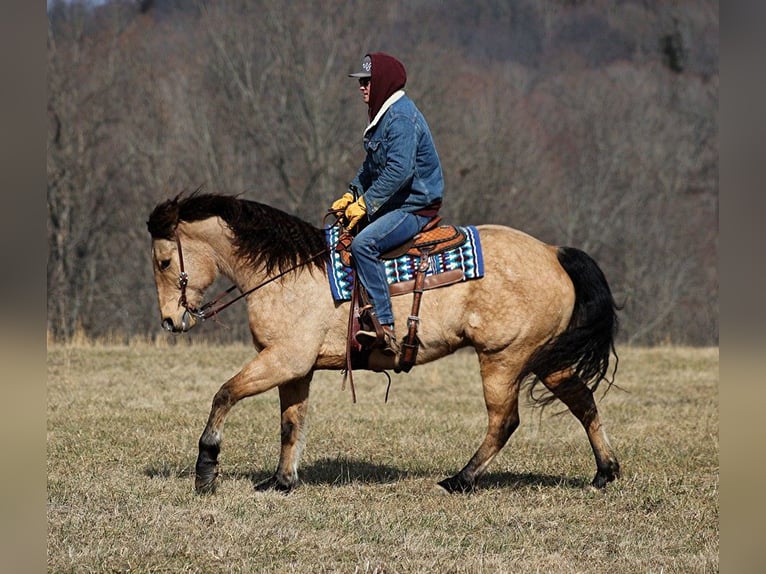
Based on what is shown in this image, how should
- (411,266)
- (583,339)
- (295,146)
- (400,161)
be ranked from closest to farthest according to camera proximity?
(400,161)
(411,266)
(583,339)
(295,146)

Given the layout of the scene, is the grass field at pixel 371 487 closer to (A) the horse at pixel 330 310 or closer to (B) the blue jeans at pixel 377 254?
(A) the horse at pixel 330 310

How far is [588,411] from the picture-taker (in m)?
7.36

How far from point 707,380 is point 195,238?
362 inches

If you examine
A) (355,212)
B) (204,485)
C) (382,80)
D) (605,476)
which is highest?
(382,80)

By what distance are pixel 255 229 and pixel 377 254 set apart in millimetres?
1011

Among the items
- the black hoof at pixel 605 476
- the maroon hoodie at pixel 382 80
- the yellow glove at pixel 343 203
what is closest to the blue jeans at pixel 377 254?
the yellow glove at pixel 343 203

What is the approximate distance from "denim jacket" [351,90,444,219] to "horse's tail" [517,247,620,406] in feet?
4.20

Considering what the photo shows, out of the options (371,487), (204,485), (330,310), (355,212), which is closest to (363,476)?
(371,487)

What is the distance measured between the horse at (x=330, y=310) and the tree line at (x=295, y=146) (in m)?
22.7

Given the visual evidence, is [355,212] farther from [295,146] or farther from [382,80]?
[295,146]

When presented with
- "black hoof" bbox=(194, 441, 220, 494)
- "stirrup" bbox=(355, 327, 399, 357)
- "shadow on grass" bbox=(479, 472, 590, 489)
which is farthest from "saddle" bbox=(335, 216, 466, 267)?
"shadow on grass" bbox=(479, 472, 590, 489)

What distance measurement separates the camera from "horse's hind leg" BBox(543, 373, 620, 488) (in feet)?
24.0
